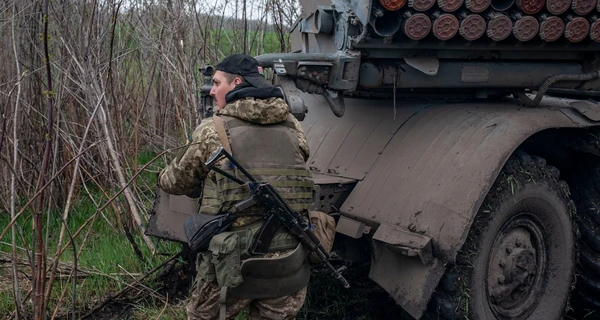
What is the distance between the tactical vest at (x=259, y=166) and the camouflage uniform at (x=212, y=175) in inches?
1.7

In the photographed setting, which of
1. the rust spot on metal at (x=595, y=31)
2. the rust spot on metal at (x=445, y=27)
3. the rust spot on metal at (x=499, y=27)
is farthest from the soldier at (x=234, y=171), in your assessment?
the rust spot on metal at (x=595, y=31)

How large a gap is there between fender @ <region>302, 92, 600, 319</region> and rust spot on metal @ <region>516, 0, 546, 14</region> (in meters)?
0.58

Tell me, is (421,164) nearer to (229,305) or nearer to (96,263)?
(229,305)

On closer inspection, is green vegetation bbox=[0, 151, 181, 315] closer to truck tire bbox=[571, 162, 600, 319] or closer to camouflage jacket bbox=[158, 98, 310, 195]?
camouflage jacket bbox=[158, 98, 310, 195]

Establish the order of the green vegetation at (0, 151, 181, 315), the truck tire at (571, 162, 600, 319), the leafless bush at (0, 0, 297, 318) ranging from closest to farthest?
the truck tire at (571, 162, 600, 319)
the green vegetation at (0, 151, 181, 315)
the leafless bush at (0, 0, 297, 318)

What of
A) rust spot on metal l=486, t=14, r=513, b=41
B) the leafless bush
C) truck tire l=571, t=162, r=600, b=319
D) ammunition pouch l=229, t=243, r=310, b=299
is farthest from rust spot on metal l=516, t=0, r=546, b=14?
the leafless bush

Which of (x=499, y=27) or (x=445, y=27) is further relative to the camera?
(x=499, y=27)

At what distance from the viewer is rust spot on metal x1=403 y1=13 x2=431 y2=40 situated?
3863 mm

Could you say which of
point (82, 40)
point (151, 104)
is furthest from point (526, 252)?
point (151, 104)

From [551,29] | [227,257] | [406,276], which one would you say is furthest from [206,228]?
[551,29]

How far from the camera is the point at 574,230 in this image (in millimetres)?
4367

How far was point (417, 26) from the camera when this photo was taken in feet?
12.7

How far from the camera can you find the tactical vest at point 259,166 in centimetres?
334

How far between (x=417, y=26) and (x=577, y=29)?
1.03 metres
